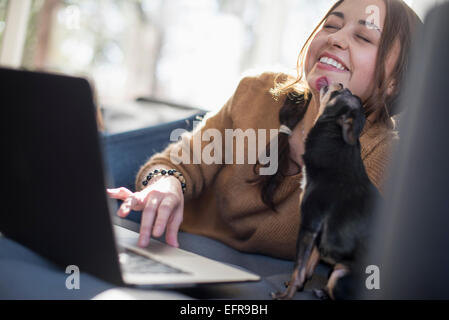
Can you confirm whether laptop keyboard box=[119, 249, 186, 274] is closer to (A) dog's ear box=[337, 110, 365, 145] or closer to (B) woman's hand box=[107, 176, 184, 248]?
(B) woman's hand box=[107, 176, 184, 248]

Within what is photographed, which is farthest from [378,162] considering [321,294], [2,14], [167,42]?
[167,42]

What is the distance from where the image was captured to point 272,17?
221 centimetres

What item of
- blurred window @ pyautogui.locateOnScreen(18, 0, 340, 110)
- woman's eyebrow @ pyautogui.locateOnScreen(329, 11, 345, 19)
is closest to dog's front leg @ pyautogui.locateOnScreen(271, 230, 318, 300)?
woman's eyebrow @ pyautogui.locateOnScreen(329, 11, 345, 19)

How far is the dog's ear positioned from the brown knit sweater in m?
0.08

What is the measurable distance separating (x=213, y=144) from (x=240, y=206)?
0.18 metres

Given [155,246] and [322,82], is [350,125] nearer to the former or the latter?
[322,82]

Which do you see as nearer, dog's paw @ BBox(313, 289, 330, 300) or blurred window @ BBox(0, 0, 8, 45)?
dog's paw @ BBox(313, 289, 330, 300)

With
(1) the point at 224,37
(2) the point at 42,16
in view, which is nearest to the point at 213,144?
(1) the point at 224,37

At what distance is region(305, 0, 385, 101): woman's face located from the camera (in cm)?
58

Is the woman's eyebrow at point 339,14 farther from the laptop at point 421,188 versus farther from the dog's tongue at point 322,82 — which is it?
the laptop at point 421,188

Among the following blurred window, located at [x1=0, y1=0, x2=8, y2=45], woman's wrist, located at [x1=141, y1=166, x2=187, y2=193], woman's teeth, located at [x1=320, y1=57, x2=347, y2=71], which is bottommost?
woman's wrist, located at [x1=141, y1=166, x2=187, y2=193]

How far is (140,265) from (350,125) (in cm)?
33

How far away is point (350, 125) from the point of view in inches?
19.7

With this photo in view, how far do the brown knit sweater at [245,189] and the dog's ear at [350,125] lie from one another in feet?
0.28
